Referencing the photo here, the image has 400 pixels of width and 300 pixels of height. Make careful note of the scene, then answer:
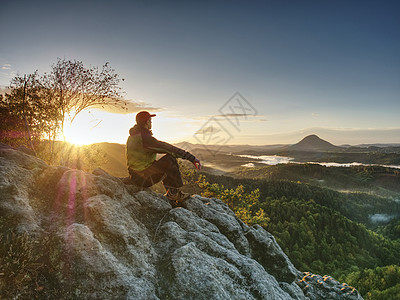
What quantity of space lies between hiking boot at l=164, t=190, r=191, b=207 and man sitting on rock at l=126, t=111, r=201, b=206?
159mm

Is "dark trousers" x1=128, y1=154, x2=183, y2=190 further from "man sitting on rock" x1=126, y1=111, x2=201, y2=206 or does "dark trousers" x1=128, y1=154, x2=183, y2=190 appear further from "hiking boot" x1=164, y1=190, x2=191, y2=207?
"hiking boot" x1=164, y1=190, x2=191, y2=207

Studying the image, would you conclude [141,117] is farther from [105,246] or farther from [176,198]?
[105,246]

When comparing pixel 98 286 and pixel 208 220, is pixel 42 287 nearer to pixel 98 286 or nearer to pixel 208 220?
pixel 98 286

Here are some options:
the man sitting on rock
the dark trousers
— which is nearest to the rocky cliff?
the dark trousers

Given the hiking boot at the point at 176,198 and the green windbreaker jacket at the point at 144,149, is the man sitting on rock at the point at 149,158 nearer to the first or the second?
the green windbreaker jacket at the point at 144,149

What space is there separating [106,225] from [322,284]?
11449 millimetres

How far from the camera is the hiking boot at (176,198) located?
1052cm

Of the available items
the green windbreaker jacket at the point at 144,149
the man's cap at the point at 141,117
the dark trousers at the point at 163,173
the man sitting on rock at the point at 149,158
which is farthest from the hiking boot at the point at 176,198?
the man's cap at the point at 141,117

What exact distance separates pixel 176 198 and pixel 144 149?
9.86ft

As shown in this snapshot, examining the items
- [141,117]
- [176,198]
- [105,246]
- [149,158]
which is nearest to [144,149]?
[149,158]

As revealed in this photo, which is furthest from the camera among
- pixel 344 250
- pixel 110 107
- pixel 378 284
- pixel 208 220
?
pixel 344 250

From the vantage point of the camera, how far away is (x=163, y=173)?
9695mm

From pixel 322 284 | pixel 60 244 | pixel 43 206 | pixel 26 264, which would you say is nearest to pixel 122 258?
pixel 60 244

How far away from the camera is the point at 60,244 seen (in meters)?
6.10
